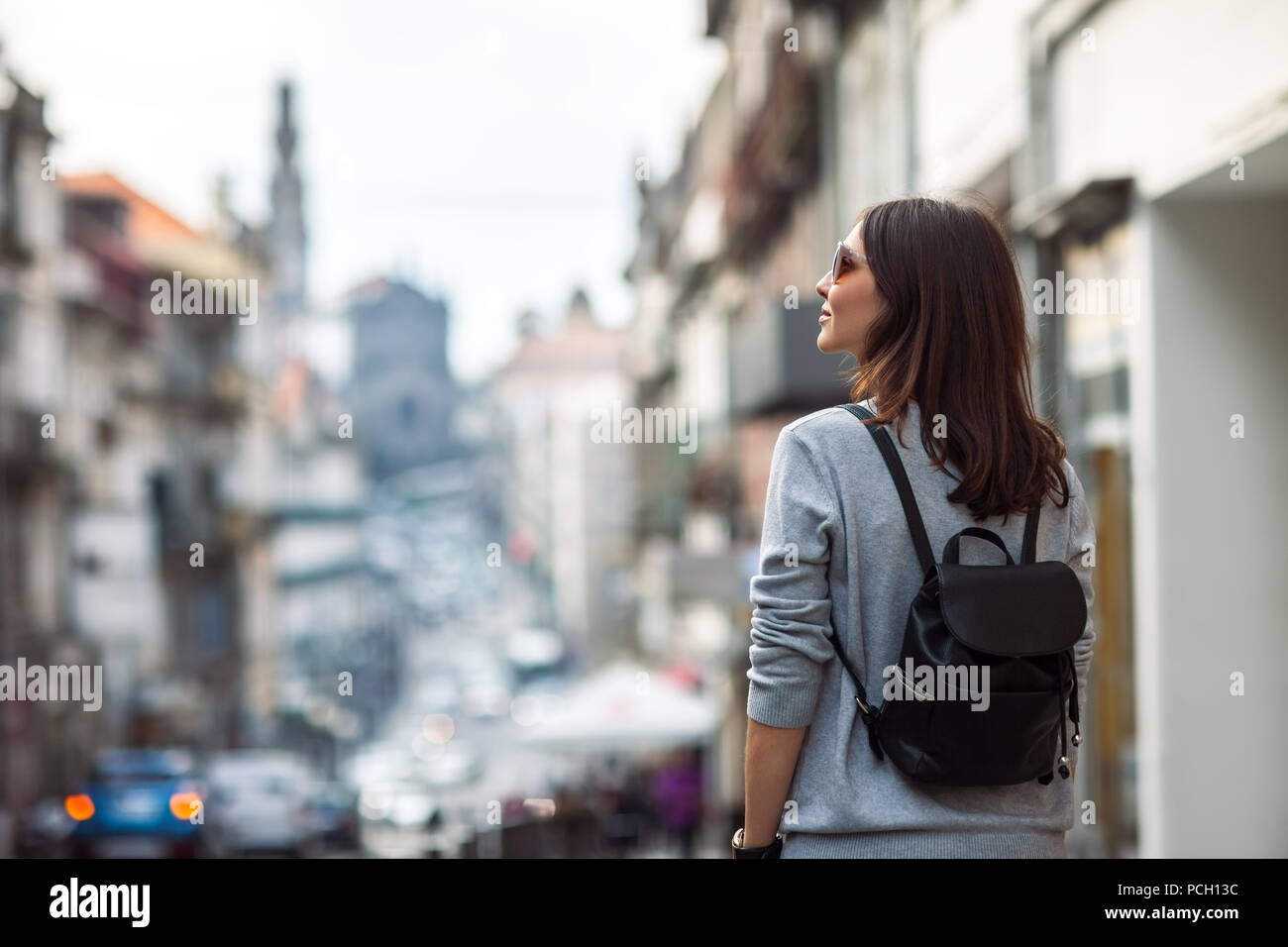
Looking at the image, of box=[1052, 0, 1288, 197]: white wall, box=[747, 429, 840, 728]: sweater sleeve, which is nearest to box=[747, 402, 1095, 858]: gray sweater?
box=[747, 429, 840, 728]: sweater sleeve

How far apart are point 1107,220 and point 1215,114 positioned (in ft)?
4.32

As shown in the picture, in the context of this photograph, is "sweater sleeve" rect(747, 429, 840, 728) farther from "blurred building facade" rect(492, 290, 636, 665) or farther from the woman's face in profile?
"blurred building facade" rect(492, 290, 636, 665)

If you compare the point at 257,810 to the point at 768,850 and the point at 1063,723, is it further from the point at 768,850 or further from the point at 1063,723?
the point at 1063,723

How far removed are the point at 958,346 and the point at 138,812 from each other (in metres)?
16.4

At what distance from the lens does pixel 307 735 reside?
43.5 metres

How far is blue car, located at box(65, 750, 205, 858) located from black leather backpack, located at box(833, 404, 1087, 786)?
12.2 m

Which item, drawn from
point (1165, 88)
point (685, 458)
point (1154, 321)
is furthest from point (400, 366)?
point (1165, 88)

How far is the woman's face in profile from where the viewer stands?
2.47 metres

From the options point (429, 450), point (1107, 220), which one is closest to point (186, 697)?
point (1107, 220)

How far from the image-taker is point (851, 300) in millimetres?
2479

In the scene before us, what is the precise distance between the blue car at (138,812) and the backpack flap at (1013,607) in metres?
12.2

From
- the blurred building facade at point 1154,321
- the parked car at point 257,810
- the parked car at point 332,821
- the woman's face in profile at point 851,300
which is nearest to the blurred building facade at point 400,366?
the parked car at point 332,821
